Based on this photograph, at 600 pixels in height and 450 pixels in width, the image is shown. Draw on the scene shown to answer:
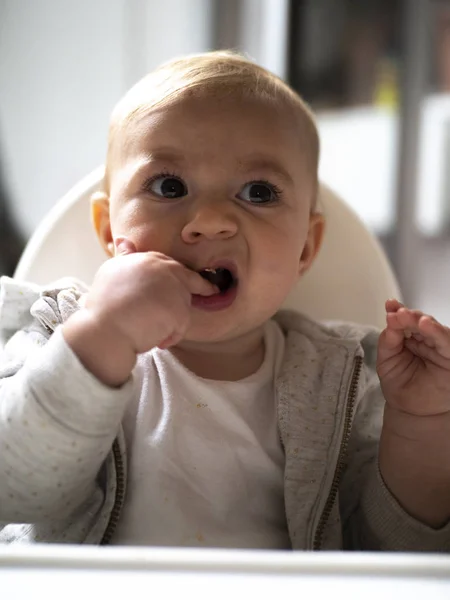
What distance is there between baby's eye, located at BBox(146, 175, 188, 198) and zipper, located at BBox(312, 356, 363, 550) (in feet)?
0.92

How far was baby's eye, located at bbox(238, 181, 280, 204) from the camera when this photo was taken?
83 centimetres

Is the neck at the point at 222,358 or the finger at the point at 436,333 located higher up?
the finger at the point at 436,333

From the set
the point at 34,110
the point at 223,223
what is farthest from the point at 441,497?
the point at 34,110

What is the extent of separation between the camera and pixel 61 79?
2.24m

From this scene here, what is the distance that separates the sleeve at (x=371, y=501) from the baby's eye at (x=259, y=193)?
0.73 ft

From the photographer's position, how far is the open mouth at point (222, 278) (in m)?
0.80

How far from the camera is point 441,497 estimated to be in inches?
31.8

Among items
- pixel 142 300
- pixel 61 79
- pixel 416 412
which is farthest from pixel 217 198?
pixel 61 79

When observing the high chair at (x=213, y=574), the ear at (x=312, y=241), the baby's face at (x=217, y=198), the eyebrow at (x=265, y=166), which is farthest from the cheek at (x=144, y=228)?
the high chair at (x=213, y=574)

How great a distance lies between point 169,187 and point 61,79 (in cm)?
157

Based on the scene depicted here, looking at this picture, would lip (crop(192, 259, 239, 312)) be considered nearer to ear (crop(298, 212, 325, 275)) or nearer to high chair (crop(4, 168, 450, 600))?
ear (crop(298, 212, 325, 275))

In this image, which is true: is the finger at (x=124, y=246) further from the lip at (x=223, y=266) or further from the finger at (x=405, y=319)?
the finger at (x=405, y=319)

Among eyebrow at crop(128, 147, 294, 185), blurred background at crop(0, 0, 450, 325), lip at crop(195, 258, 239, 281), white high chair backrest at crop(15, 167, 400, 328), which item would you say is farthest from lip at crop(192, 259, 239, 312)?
blurred background at crop(0, 0, 450, 325)

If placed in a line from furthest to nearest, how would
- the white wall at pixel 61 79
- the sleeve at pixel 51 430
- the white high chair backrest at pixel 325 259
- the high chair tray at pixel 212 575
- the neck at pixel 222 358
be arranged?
the white wall at pixel 61 79 → the white high chair backrest at pixel 325 259 → the neck at pixel 222 358 → the sleeve at pixel 51 430 → the high chair tray at pixel 212 575
